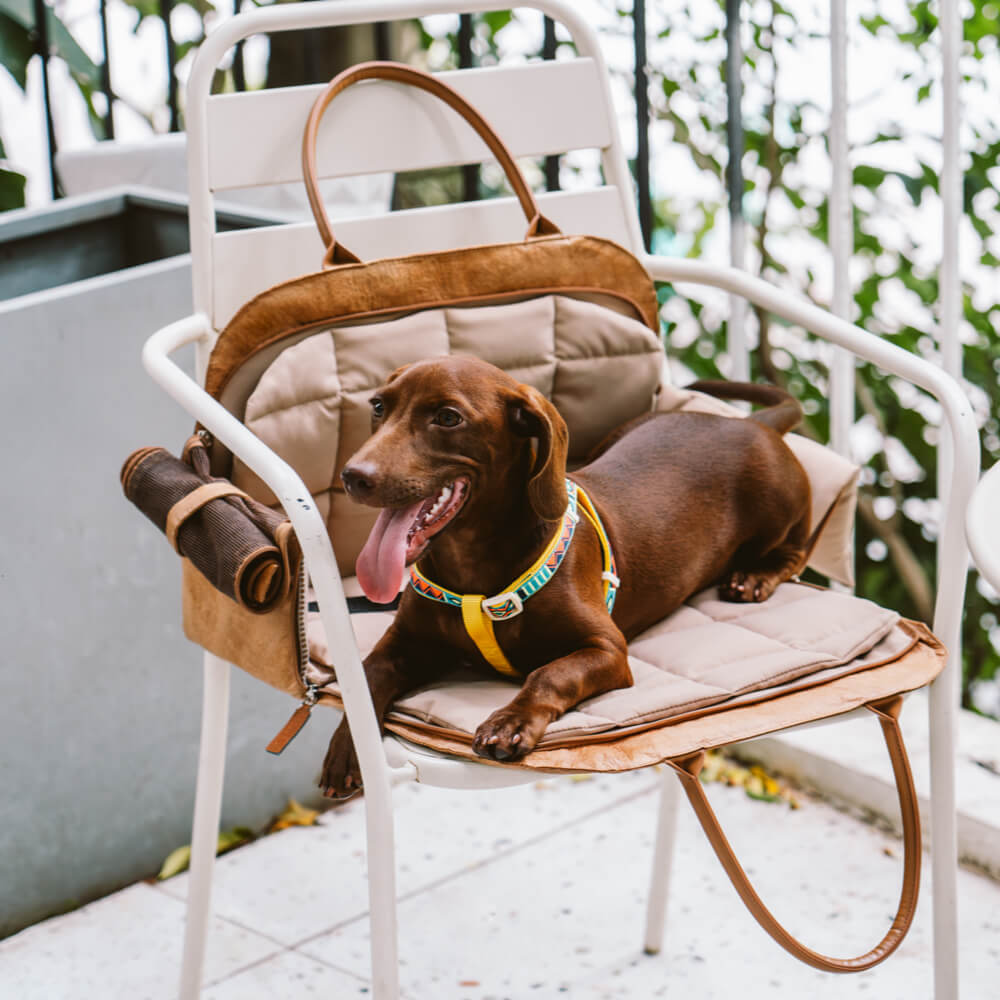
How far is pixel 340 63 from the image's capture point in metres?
2.89

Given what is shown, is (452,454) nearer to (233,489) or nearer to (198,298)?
(233,489)

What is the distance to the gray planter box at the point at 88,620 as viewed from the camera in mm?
1686

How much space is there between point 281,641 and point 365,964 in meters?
0.71

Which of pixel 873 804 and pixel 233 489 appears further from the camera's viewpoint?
pixel 873 804

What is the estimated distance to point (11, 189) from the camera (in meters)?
2.52

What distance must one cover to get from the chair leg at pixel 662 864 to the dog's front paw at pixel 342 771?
58cm

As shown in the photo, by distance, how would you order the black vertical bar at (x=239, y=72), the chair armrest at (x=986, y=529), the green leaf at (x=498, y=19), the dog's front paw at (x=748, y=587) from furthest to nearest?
1. the green leaf at (x=498, y=19)
2. the black vertical bar at (x=239, y=72)
3. the dog's front paw at (x=748, y=587)
4. the chair armrest at (x=986, y=529)

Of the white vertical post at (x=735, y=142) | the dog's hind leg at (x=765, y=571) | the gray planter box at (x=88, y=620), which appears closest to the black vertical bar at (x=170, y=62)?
the gray planter box at (x=88, y=620)

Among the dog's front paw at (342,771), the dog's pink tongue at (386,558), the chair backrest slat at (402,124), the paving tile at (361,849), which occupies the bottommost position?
the paving tile at (361,849)


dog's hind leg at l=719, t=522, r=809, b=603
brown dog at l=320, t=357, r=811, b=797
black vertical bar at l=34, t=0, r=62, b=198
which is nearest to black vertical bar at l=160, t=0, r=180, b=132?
black vertical bar at l=34, t=0, r=62, b=198

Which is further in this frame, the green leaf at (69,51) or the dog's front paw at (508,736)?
the green leaf at (69,51)

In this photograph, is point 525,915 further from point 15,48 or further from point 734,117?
point 15,48

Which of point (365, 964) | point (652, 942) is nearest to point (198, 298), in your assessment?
point (365, 964)

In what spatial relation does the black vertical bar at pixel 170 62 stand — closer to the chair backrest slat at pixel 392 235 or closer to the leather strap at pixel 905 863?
the chair backrest slat at pixel 392 235
